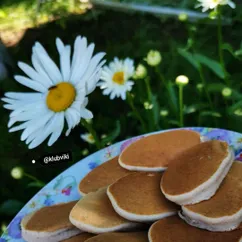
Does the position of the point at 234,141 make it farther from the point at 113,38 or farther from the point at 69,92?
the point at 113,38

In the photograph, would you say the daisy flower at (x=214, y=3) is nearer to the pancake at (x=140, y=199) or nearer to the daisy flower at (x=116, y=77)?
the daisy flower at (x=116, y=77)

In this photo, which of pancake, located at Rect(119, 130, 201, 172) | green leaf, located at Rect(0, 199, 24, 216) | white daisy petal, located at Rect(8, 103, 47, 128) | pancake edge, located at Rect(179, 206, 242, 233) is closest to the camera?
pancake edge, located at Rect(179, 206, 242, 233)

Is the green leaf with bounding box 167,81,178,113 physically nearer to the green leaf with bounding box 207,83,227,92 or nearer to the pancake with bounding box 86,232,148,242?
the green leaf with bounding box 207,83,227,92

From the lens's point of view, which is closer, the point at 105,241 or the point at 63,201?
the point at 105,241

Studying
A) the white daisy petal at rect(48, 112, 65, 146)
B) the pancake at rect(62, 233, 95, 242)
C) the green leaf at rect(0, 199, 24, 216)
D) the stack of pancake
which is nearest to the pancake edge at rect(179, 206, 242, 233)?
the stack of pancake

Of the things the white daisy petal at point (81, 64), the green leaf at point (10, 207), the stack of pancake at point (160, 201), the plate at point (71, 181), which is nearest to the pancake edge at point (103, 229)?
the stack of pancake at point (160, 201)

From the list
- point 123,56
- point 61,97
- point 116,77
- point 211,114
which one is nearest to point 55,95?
point 61,97

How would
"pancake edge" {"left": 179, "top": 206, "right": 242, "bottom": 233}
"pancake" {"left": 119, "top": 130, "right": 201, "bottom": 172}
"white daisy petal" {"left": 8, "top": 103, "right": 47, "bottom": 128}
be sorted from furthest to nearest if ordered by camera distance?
"white daisy petal" {"left": 8, "top": 103, "right": 47, "bottom": 128}, "pancake" {"left": 119, "top": 130, "right": 201, "bottom": 172}, "pancake edge" {"left": 179, "top": 206, "right": 242, "bottom": 233}

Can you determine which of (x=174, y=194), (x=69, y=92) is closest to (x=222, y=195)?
(x=174, y=194)
